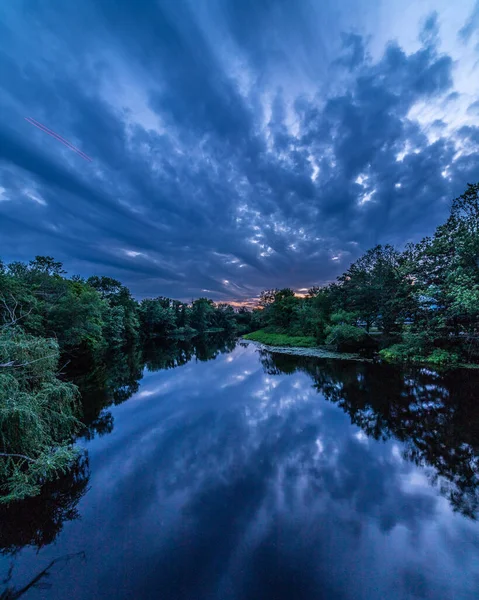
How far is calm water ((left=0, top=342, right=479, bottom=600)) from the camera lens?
332cm

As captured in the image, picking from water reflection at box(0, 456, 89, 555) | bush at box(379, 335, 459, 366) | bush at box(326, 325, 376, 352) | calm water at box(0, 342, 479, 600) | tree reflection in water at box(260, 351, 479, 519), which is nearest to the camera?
calm water at box(0, 342, 479, 600)

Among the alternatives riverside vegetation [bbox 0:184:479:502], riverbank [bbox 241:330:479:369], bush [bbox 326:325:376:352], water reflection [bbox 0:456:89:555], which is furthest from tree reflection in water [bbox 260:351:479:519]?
water reflection [bbox 0:456:89:555]

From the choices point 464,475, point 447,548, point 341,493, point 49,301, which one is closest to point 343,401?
point 464,475

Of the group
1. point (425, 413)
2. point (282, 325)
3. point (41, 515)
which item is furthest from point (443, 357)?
point (282, 325)

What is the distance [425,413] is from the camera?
8.82m

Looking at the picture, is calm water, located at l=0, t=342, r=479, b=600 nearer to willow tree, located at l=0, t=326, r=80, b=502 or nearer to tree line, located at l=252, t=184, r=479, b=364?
willow tree, located at l=0, t=326, r=80, b=502

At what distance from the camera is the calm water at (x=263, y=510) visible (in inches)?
131

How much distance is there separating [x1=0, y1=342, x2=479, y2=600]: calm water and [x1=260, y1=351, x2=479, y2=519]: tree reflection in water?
0.06 m

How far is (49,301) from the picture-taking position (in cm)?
2077

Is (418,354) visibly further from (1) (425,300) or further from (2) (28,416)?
(2) (28,416)

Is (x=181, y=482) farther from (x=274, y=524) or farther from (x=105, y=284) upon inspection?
(x=105, y=284)

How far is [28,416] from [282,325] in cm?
4088

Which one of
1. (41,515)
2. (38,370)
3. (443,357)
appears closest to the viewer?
(41,515)

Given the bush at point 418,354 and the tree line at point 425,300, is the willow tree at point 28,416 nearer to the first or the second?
the tree line at point 425,300
